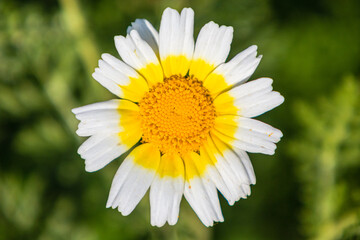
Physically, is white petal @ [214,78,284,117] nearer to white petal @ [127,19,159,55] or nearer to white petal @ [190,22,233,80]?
white petal @ [190,22,233,80]

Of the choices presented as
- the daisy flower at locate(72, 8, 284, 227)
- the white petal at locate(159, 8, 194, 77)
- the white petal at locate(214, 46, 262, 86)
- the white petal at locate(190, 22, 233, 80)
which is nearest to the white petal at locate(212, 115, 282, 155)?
the daisy flower at locate(72, 8, 284, 227)

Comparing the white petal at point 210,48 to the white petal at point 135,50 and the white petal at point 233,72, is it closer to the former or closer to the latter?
the white petal at point 233,72

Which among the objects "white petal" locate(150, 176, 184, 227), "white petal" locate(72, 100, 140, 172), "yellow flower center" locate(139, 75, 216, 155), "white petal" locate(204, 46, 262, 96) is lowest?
"white petal" locate(150, 176, 184, 227)

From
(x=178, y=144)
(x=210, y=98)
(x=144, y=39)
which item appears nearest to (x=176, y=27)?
(x=144, y=39)

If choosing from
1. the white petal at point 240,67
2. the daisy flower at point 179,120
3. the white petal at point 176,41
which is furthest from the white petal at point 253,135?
the white petal at point 176,41

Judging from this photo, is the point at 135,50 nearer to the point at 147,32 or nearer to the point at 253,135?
the point at 147,32

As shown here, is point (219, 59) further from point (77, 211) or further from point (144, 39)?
point (77, 211)

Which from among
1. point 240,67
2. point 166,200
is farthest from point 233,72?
point 166,200
